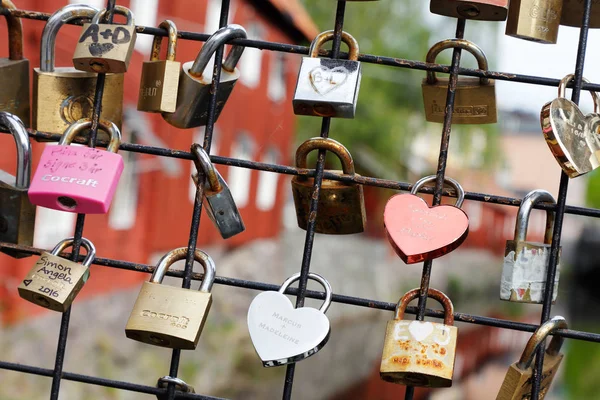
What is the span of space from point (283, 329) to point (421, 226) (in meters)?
0.21

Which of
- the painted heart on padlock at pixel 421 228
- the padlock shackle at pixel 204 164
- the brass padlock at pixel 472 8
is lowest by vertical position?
the painted heart on padlock at pixel 421 228

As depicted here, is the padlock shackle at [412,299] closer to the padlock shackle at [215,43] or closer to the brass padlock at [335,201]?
the brass padlock at [335,201]

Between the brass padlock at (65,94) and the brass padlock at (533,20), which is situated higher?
the brass padlock at (533,20)

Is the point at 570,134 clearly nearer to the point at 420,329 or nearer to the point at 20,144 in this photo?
the point at 420,329

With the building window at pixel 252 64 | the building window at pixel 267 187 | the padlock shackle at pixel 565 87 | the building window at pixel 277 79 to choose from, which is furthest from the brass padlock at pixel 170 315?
the building window at pixel 267 187

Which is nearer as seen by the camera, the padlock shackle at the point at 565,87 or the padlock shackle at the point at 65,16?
the padlock shackle at the point at 565,87

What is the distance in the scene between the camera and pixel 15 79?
3.69 ft

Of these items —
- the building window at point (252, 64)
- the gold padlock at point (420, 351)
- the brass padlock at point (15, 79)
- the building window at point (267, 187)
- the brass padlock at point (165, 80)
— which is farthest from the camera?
the building window at point (267, 187)

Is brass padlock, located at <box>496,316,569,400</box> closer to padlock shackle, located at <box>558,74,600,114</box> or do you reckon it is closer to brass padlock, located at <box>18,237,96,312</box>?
padlock shackle, located at <box>558,74,600,114</box>

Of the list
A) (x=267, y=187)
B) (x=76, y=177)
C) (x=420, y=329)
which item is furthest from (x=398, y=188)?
(x=267, y=187)

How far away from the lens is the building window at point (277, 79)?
42.9ft

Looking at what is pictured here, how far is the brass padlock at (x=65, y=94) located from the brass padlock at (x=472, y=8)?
0.45 m

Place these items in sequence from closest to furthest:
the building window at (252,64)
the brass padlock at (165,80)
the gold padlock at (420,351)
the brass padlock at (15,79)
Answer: the gold padlock at (420,351)
the brass padlock at (165,80)
the brass padlock at (15,79)
the building window at (252,64)

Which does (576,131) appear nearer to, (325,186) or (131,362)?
(325,186)
